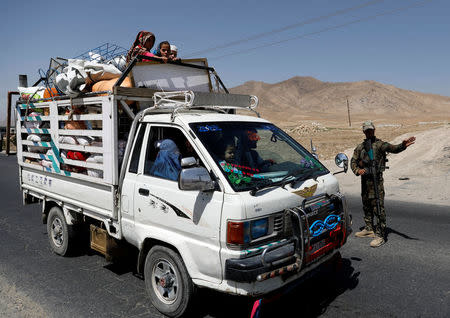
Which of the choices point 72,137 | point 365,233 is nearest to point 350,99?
point 365,233

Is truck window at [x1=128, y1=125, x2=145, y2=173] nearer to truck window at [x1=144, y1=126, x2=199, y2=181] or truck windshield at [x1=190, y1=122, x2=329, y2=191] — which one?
truck window at [x1=144, y1=126, x2=199, y2=181]

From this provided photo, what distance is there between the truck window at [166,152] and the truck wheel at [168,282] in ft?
2.58

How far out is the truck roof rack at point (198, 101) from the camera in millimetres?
4227

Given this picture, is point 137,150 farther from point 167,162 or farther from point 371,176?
point 371,176

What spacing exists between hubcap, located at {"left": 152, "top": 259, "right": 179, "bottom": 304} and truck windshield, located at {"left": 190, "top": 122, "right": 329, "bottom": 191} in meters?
1.17

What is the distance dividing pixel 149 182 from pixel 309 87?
169m

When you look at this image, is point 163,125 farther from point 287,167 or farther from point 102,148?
point 287,167

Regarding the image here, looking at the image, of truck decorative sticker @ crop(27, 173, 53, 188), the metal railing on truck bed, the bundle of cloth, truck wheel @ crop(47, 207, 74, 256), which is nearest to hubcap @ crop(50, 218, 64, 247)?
truck wheel @ crop(47, 207, 74, 256)

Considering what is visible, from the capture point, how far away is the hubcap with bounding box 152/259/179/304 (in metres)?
3.91

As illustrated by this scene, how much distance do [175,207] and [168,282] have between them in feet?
2.67

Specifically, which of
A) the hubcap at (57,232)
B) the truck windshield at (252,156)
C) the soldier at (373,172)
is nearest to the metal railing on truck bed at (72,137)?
the hubcap at (57,232)

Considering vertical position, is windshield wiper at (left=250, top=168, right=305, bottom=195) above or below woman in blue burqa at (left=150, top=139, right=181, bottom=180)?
below

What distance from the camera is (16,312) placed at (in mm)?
4238

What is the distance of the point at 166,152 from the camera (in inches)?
159
